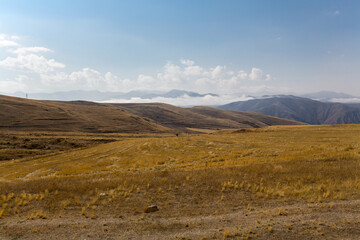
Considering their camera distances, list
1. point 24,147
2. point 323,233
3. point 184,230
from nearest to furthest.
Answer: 1. point 323,233
2. point 184,230
3. point 24,147

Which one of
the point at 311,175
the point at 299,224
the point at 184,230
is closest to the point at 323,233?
the point at 299,224

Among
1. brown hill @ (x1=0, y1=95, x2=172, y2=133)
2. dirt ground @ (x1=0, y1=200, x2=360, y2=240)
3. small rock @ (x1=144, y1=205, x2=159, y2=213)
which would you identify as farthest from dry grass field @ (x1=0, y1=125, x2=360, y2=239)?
brown hill @ (x1=0, y1=95, x2=172, y2=133)

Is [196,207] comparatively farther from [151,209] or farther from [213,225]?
[151,209]

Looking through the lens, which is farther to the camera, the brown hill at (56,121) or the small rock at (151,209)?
the brown hill at (56,121)

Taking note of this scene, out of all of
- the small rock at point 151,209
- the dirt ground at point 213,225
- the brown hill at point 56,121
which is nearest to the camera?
the dirt ground at point 213,225

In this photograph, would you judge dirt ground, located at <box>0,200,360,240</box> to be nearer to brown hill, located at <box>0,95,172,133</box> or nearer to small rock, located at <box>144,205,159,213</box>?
small rock, located at <box>144,205,159,213</box>

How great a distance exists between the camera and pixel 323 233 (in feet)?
28.9

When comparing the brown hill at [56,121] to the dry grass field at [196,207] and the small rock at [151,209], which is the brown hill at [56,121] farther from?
the small rock at [151,209]

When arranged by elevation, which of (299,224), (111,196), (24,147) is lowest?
(24,147)

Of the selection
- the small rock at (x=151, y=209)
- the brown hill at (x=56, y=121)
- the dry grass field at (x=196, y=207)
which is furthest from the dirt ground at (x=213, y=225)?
the brown hill at (x=56, y=121)

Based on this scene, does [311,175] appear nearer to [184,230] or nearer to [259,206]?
[259,206]

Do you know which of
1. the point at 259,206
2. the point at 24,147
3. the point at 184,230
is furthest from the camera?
the point at 24,147

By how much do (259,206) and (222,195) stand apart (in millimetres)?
2415

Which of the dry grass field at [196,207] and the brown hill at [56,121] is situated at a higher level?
the dry grass field at [196,207]
